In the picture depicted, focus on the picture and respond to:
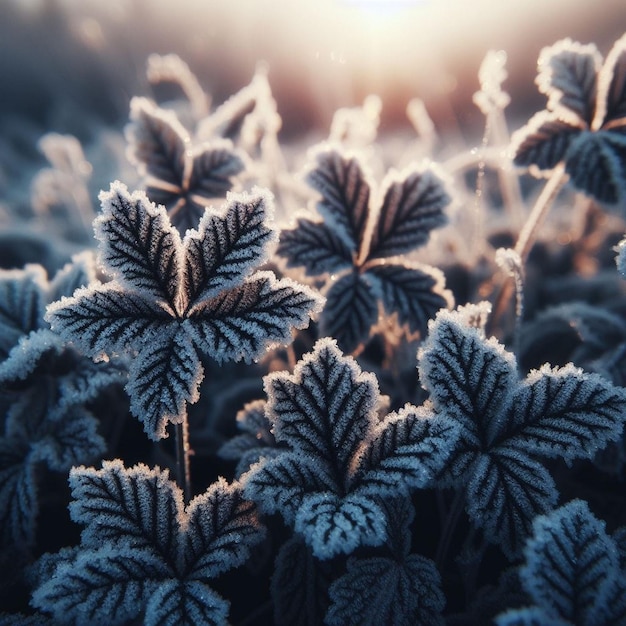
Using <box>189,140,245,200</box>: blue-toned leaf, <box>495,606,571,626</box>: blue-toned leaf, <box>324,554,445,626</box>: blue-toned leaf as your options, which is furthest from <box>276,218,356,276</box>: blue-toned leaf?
<box>495,606,571,626</box>: blue-toned leaf

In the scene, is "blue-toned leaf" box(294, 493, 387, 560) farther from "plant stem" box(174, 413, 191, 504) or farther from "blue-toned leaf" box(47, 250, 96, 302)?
"blue-toned leaf" box(47, 250, 96, 302)

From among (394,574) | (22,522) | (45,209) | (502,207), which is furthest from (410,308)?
(502,207)

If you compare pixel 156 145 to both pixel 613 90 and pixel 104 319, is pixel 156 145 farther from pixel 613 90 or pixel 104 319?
pixel 613 90

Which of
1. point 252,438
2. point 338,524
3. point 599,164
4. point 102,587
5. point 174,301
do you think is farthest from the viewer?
point 599,164

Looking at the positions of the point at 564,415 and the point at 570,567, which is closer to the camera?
the point at 570,567

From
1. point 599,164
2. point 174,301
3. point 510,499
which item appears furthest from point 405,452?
point 599,164

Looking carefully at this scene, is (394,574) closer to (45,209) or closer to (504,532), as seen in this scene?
(504,532)

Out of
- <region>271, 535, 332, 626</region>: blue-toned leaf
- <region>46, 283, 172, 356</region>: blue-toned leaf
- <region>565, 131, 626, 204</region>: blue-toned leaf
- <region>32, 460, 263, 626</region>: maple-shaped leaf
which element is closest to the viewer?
<region>32, 460, 263, 626</region>: maple-shaped leaf
